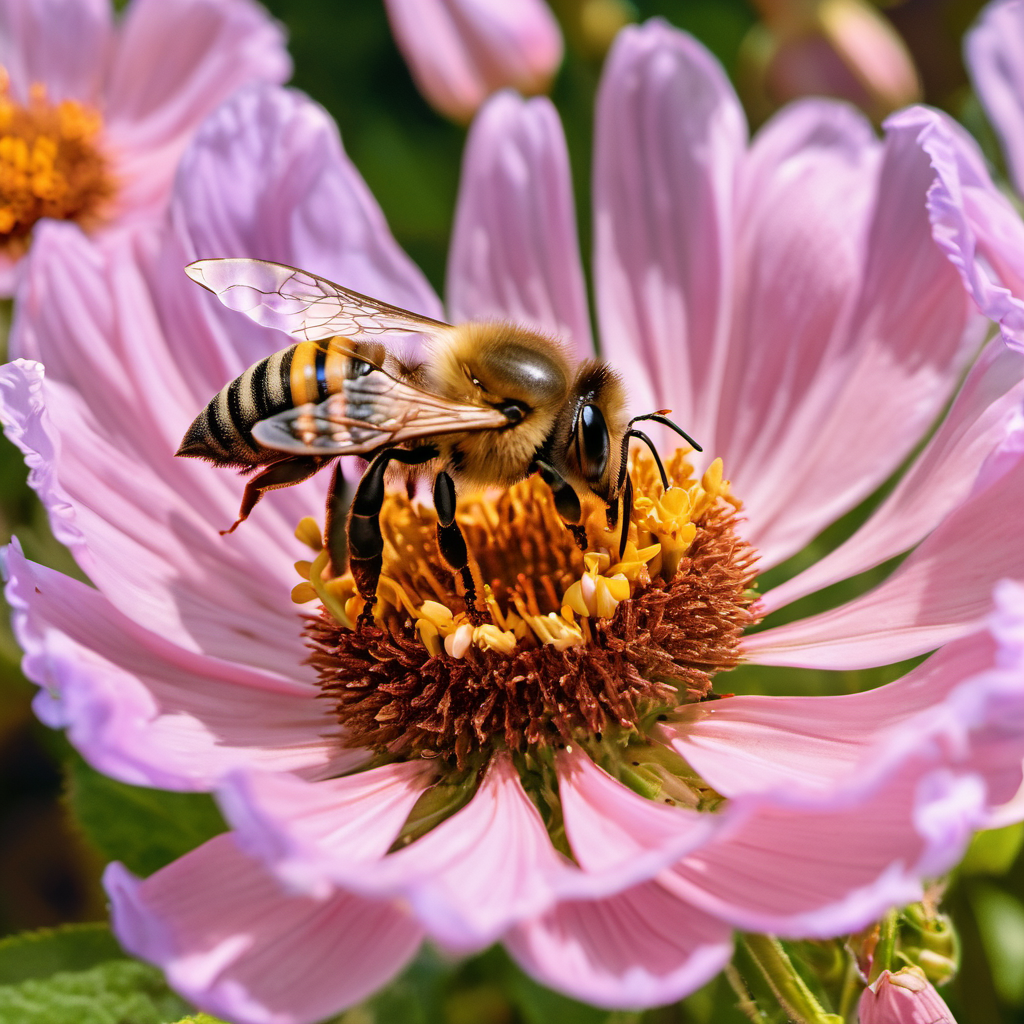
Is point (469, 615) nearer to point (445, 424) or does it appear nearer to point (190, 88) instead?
point (445, 424)

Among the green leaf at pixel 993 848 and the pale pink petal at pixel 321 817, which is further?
the green leaf at pixel 993 848

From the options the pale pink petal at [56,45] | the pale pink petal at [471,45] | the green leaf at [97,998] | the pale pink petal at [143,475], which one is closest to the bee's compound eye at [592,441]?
the pale pink petal at [143,475]

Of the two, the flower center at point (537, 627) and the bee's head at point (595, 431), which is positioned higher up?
the bee's head at point (595, 431)

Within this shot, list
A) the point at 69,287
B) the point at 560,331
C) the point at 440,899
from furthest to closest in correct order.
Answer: the point at 560,331 → the point at 69,287 → the point at 440,899

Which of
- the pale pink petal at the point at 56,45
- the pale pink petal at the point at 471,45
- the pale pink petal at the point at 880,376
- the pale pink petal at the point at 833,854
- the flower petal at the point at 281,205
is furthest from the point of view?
the pale pink petal at the point at 56,45

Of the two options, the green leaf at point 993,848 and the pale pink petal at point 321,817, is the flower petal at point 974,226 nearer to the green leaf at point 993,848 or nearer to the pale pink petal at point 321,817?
the green leaf at point 993,848

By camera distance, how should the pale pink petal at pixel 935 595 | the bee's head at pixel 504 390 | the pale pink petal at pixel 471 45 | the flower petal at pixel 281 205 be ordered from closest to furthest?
the pale pink petal at pixel 935 595 < the bee's head at pixel 504 390 < the flower petal at pixel 281 205 < the pale pink petal at pixel 471 45

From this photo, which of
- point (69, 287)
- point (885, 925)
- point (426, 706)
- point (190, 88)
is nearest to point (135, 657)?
point (426, 706)
